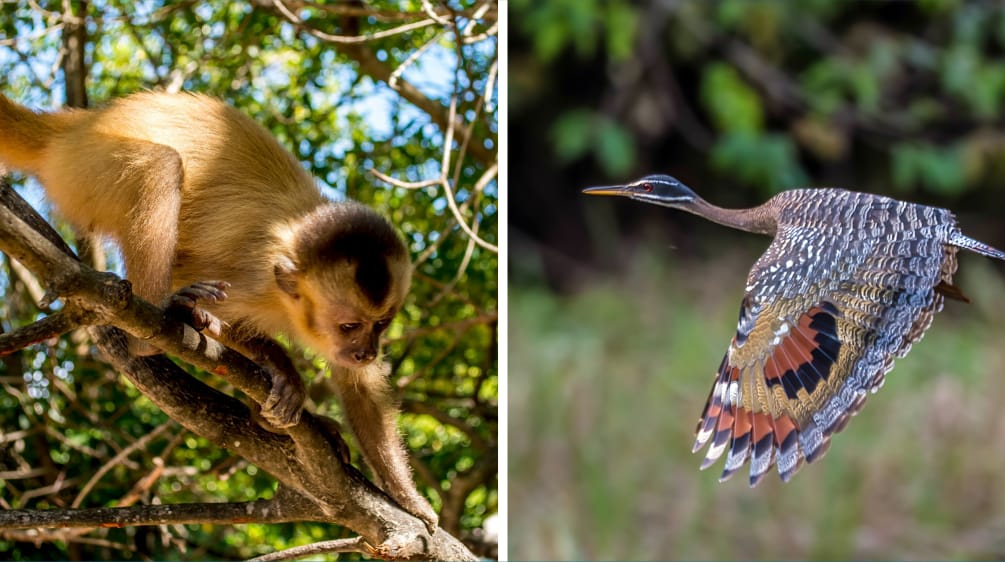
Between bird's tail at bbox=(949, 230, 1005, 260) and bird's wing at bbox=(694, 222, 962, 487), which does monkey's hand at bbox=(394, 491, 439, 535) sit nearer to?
bird's wing at bbox=(694, 222, 962, 487)

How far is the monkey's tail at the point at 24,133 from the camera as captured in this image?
1753mm

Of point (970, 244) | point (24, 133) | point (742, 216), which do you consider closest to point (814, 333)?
point (742, 216)

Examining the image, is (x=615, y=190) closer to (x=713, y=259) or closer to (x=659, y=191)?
(x=659, y=191)

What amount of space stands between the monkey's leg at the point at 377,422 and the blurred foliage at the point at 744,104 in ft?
2.37

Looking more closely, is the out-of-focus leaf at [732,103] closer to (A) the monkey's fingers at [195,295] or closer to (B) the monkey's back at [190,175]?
(B) the monkey's back at [190,175]

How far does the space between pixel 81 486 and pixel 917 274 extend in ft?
7.41

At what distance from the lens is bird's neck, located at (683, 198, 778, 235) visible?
5.36 feet

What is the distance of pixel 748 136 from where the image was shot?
244 centimetres

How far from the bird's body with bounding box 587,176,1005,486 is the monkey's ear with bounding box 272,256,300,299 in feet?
2.32

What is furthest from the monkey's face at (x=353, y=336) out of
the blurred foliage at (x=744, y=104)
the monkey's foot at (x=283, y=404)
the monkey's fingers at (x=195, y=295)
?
the blurred foliage at (x=744, y=104)

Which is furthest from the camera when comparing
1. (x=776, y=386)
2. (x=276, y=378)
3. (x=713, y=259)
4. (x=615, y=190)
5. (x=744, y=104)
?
(x=744, y=104)

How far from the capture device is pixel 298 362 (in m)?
2.69

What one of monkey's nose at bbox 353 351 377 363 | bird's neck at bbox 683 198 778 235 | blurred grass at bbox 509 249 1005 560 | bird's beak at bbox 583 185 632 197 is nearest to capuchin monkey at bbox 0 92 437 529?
monkey's nose at bbox 353 351 377 363

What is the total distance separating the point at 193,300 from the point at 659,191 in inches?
31.8
